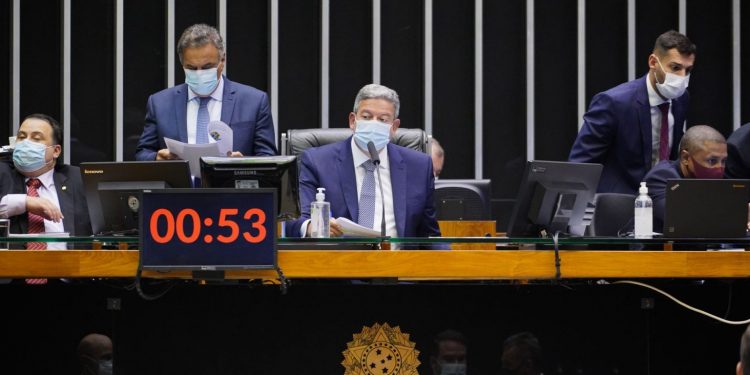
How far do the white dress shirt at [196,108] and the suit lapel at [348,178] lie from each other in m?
0.82

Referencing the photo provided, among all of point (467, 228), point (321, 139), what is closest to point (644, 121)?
point (467, 228)

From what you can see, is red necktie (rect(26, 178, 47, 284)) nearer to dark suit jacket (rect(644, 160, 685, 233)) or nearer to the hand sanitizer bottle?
the hand sanitizer bottle

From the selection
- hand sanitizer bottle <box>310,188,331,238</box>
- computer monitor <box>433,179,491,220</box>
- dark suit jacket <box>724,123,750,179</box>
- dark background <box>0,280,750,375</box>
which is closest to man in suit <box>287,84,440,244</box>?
computer monitor <box>433,179,491,220</box>

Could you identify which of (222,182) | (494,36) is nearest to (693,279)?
(222,182)

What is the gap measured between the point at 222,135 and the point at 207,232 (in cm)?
126

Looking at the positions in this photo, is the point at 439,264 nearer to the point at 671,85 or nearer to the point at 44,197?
the point at 44,197

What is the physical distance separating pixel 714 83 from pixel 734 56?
0.24m

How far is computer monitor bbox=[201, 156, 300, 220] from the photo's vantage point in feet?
12.3

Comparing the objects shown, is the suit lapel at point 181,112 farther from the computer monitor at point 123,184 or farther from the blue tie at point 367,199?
the computer monitor at point 123,184

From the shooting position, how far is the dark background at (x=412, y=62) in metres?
7.66

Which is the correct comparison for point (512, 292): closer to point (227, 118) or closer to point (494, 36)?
point (227, 118)

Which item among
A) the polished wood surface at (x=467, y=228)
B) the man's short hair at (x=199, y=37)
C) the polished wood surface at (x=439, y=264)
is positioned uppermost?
the man's short hair at (x=199, y=37)

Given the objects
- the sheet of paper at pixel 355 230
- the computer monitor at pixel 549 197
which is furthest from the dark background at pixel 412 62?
the sheet of paper at pixel 355 230

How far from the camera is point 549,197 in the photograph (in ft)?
12.8
